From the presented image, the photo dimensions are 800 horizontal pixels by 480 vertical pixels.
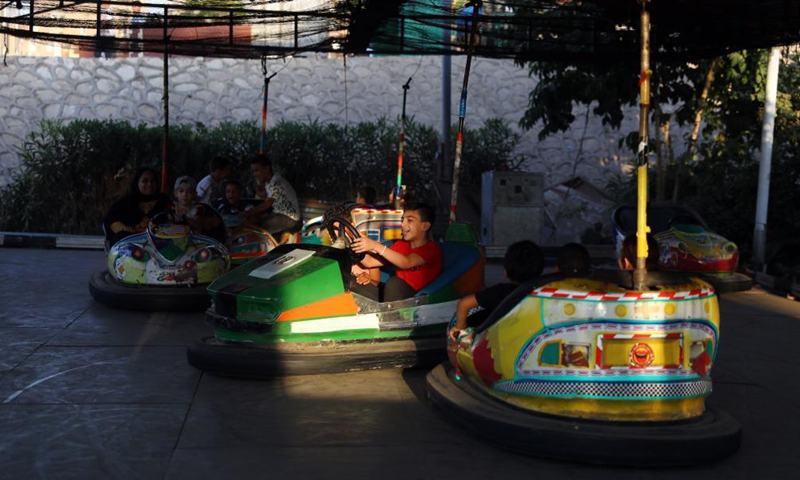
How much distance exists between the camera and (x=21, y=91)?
19.8 m

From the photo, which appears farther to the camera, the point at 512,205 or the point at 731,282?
the point at 512,205

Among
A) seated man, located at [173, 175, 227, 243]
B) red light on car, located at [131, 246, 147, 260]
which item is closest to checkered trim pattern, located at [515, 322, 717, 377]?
red light on car, located at [131, 246, 147, 260]

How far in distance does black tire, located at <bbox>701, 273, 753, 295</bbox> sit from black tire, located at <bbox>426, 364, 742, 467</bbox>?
5354 mm

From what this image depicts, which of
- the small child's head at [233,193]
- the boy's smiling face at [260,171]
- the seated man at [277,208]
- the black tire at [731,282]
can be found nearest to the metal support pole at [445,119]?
the small child's head at [233,193]

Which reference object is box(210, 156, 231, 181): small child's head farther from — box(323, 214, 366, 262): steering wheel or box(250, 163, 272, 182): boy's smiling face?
box(323, 214, 366, 262): steering wheel

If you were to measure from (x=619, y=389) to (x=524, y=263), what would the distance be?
29.9 inches

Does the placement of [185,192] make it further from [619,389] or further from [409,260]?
[619,389]

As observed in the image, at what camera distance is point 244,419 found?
4320mm

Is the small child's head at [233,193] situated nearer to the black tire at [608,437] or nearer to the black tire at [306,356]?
the black tire at [306,356]

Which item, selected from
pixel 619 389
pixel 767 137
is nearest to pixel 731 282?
pixel 767 137

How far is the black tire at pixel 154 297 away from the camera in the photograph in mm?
7176

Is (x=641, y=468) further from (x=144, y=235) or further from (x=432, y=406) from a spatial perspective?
(x=144, y=235)

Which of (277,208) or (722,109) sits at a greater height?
(722,109)

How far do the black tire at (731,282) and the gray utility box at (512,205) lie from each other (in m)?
4.16
